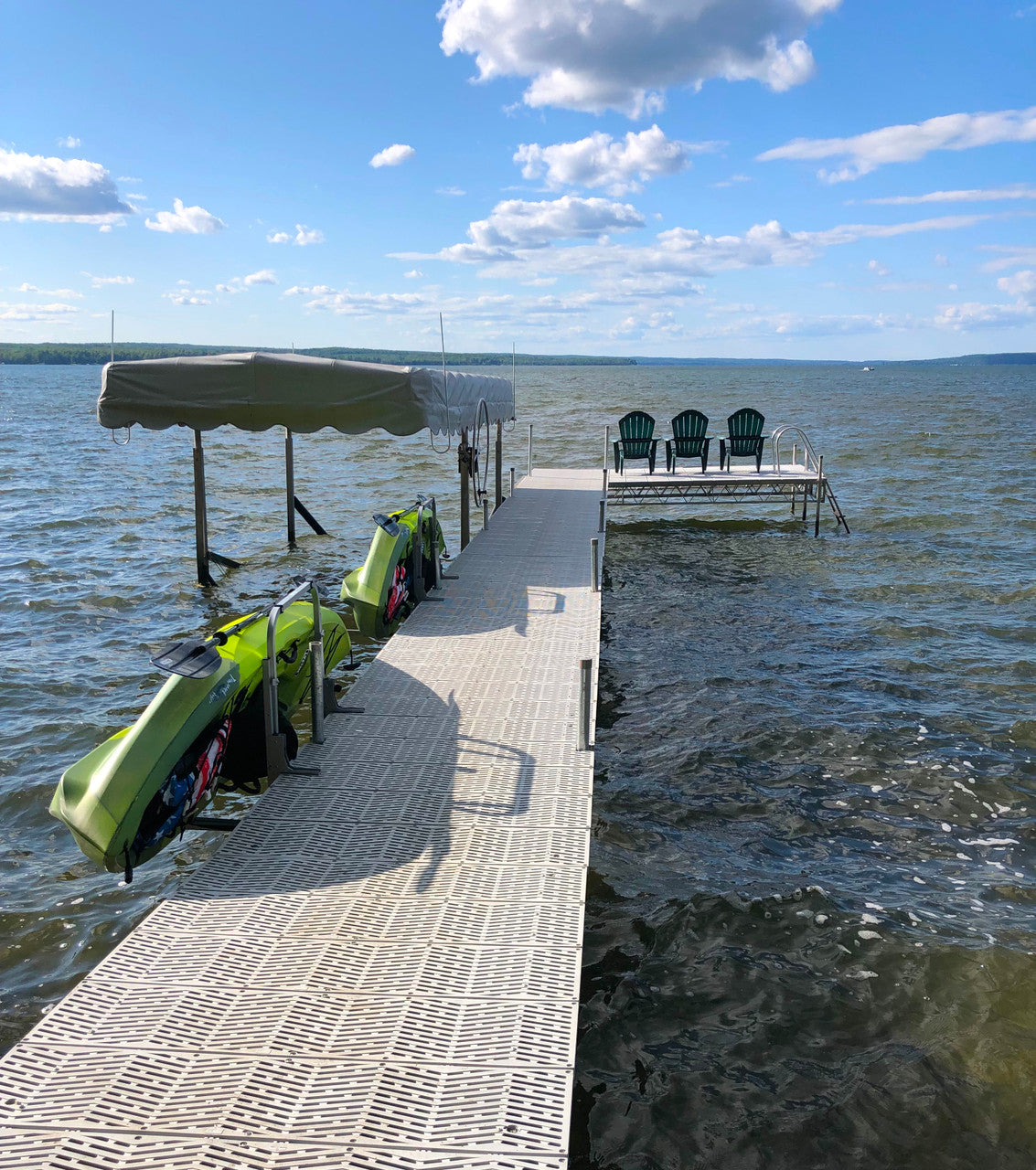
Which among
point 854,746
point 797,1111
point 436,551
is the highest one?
point 436,551

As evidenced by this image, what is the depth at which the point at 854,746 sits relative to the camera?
7969mm

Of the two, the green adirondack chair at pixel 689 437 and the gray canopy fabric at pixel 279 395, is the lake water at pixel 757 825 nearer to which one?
the green adirondack chair at pixel 689 437

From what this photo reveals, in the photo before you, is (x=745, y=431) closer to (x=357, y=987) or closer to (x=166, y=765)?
(x=166, y=765)

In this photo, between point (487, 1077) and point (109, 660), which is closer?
point (487, 1077)

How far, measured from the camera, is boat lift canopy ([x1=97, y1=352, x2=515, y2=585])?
915cm

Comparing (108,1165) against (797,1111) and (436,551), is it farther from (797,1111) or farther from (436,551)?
(436,551)

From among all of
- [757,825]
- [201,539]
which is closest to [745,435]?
[201,539]

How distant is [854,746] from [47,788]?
6.24 metres

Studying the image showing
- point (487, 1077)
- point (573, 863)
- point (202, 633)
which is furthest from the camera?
point (202, 633)

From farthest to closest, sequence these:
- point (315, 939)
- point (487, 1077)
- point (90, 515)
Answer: point (90, 515) → point (315, 939) → point (487, 1077)

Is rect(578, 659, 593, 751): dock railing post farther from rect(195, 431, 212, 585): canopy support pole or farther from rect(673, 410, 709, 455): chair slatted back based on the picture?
rect(673, 410, 709, 455): chair slatted back

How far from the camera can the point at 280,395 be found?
31.2 feet

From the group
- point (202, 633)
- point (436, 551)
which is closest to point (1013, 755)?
point (436, 551)

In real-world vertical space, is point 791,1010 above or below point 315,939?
below
